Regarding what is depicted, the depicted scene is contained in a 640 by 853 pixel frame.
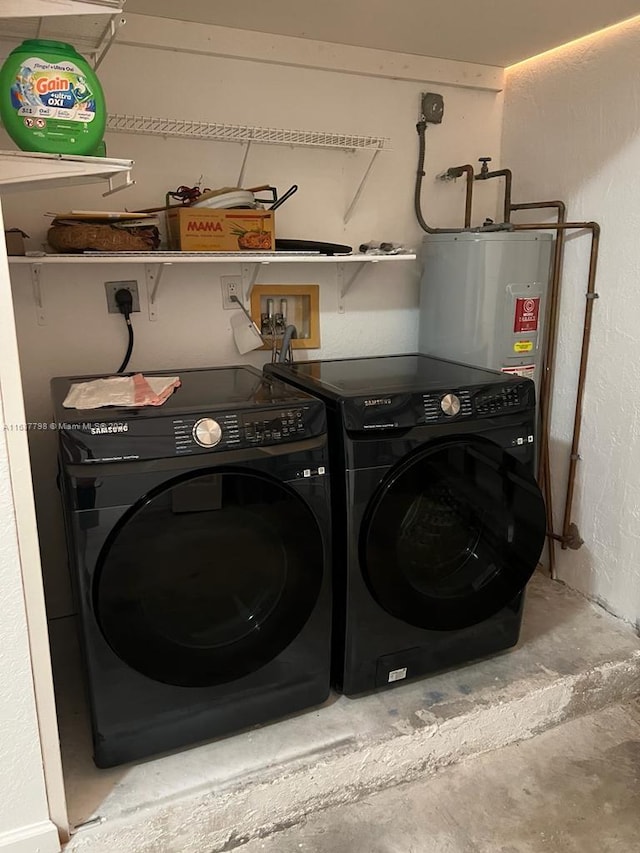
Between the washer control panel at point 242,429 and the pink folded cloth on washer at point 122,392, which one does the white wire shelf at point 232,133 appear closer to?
the pink folded cloth on washer at point 122,392

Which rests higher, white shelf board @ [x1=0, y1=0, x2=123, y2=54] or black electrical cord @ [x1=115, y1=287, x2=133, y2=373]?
white shelf board @ [x1=0, y1=0, x2=123, y2=54]

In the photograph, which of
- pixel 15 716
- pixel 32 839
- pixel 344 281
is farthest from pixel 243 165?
pixel 32 839

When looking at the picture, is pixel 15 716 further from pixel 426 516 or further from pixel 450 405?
pixel 450 405

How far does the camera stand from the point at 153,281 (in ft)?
6.86

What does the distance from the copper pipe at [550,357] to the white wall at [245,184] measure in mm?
363

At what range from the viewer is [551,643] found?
2.05 meters

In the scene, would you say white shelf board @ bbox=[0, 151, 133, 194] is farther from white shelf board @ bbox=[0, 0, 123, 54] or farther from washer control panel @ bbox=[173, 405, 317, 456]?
washer control panel @ bbox=[173, 405, 317, 456]

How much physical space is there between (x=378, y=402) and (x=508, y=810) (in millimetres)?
1072

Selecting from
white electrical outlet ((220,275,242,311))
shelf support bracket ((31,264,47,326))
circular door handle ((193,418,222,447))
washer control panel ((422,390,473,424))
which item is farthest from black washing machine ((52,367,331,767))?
white electrical outlet ((220,275,242,311))

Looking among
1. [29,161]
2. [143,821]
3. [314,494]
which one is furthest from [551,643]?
[29,161]

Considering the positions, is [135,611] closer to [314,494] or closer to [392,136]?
[314,494]

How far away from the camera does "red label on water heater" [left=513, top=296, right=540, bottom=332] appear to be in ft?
7.28

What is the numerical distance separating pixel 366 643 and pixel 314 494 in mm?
470

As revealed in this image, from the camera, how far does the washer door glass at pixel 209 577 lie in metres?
1.43
